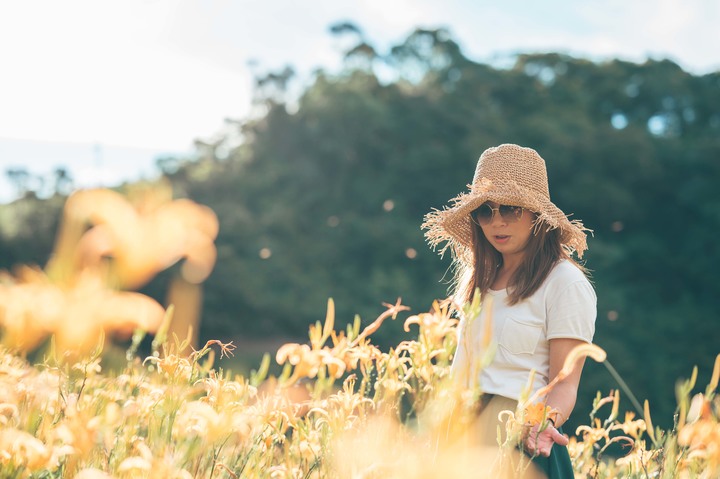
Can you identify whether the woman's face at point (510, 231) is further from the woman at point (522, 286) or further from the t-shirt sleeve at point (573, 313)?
the t-shirt sleeve at point (573, 313)

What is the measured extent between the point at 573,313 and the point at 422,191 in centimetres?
1499

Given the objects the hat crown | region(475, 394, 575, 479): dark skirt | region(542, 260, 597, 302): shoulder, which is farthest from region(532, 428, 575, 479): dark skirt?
the hat crown

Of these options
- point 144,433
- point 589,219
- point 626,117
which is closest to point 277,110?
point 589,219

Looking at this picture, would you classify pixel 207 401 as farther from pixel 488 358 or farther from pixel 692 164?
pixel 692 164

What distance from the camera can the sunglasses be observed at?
72.3 inches

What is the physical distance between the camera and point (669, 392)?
14141mm

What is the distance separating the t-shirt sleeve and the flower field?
0.87 feet

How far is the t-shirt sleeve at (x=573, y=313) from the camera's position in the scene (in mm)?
1586

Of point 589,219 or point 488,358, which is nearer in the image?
point 488,358

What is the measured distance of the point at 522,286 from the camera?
172 centimetres

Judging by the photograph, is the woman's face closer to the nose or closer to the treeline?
the nose

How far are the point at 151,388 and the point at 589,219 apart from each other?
55.2 ft

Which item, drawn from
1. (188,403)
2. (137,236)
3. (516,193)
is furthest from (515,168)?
(137,236)

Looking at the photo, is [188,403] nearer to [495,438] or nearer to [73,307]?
[73,307]
